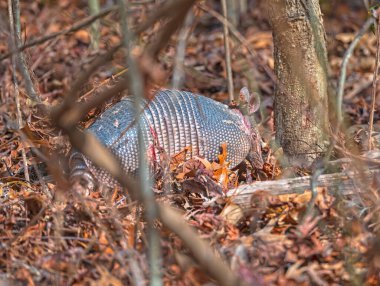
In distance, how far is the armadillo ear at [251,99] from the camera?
16.7ft

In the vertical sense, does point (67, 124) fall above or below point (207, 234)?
above

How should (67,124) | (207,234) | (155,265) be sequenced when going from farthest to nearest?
(207,234), (155,265), (67,124)

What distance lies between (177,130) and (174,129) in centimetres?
2

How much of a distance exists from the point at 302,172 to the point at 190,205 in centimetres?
80

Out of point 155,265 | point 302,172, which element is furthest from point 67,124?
point 302,172

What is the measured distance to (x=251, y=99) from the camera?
511 centimetres

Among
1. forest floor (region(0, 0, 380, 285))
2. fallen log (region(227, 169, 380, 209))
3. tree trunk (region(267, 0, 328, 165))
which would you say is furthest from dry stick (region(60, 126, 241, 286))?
tree trunk (region(267, 0, 328, 165))

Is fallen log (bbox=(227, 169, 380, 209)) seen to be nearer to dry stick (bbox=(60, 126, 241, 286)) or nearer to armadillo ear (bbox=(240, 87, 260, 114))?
dry stick (bbox=(60, 126, 241, 286))

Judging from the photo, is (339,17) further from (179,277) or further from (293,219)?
(179,277)

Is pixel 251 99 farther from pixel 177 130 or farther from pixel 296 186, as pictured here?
pixel 296 186

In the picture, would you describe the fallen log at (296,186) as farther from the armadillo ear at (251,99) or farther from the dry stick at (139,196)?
the armadillo ear at (251,99)

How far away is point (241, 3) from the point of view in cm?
962

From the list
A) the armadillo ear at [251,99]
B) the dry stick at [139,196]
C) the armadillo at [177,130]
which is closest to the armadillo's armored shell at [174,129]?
the armadillo at [177,130]

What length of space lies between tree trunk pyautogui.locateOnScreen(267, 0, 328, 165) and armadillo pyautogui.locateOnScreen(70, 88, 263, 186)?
0.35 meters
